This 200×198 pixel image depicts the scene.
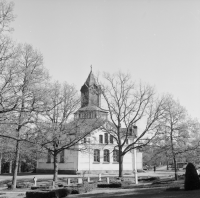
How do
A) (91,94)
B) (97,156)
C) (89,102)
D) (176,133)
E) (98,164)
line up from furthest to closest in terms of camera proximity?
1. (97,156)
2. (98,164)
3. (91,94)
4. (89,102)
5. (176,133)

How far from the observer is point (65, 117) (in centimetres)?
2588

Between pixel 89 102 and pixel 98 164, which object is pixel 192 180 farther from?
pixel 98 164

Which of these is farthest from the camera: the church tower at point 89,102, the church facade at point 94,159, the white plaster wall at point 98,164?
the white plaster wall at point 98,164

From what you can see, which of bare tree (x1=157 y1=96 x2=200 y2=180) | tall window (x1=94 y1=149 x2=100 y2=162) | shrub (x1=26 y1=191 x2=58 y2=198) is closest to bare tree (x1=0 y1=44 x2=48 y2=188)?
shrub (x1=26 y1=191 x2=58 y2=198)

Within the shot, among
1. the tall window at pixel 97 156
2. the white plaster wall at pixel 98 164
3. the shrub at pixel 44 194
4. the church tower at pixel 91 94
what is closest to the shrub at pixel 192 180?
the shrub at pixel 44 194

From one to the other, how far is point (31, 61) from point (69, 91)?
28.6ft

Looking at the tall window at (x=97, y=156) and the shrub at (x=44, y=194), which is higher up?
the tall window at (x=97, y=156)

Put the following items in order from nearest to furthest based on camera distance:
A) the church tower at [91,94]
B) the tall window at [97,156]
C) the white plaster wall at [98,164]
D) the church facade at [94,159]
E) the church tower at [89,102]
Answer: the church tower at [89,102], the church tower at [91,94], the church facade at [94,159], the white plaster wall at [98,164], the tall window at [97,156]

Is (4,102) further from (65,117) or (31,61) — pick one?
(65,117)

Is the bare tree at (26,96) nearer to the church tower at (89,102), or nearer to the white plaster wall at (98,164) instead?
the church tower at (89,102)

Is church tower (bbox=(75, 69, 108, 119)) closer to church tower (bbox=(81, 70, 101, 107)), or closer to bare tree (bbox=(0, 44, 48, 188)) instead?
church tower (bbox=(81, 70, 101, 107))

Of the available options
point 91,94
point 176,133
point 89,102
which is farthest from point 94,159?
point 176,133

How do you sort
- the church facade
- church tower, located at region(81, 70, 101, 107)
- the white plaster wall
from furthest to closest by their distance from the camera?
the white plaster wall < the church facade < church tower, located at region(81, 70, 101, 107)

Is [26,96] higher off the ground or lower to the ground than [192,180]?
higher
